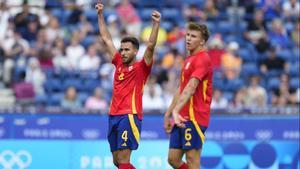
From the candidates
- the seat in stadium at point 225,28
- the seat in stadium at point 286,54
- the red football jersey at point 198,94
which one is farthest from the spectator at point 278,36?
the red football jersey at point 198,94

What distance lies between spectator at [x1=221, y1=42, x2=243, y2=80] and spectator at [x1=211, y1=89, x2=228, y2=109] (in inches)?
33.6

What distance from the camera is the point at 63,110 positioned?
1953 centimetres

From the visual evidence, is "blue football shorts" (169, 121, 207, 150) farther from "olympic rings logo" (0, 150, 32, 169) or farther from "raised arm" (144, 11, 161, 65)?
"olympic rings logo" (0, 150, 32, 169)

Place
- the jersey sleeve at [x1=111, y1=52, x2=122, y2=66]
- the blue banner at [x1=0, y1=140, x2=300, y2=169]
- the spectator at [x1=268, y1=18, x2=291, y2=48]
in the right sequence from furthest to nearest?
1. the spectator at [x1=268, y1=18, x2=291, y2=48]
2. the blue banner at [x1=0, y1=140, x2=300, y2=169]
3. the jersey sleeve at [x1=111, y1=52, x2=122, y2=66]

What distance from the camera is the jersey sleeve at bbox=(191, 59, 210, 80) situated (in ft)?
41.8

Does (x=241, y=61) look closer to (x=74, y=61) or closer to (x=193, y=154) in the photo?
(x=74, y=61)

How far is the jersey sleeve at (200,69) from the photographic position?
12742mm

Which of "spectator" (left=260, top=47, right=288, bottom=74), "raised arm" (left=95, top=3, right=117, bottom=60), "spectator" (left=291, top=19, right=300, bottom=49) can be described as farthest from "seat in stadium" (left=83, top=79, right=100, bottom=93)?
"raised arm" (left=95, top=3, right=117, bottom=60)

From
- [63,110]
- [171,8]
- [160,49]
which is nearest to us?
[63,110]

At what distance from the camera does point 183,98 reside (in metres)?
12.6

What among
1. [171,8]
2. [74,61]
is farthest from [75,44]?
[171,8]

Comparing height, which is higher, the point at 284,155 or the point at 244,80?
the point at 244,80

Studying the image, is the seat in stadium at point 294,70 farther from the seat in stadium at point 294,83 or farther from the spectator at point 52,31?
the spectator at point 52,31

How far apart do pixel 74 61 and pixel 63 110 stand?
99.1 inches
